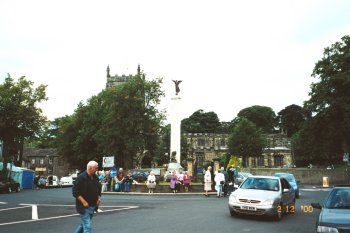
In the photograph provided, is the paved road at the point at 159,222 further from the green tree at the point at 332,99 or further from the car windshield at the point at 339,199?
the green tree at the point at 332,99

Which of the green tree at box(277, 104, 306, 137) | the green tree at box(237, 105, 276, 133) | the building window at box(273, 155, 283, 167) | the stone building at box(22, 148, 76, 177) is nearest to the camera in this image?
the stone building at box(22, 148, 76, 177)

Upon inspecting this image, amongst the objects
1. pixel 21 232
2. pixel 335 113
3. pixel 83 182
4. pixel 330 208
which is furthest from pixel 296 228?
pixel 335 113

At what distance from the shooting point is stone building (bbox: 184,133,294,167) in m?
112

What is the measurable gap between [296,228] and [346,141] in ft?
122

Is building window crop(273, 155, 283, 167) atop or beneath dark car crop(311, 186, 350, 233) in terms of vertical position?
atop

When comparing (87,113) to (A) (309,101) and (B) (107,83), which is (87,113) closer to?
(A) (309,101)

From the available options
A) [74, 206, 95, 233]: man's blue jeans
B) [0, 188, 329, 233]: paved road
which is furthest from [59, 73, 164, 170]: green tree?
[74, 206, 95, 233]: man's blue jeans

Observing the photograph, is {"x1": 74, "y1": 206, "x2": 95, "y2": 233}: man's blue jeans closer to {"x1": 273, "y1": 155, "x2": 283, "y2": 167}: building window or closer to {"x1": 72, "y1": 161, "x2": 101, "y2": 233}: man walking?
{"x1": 72, "y1": 161, "x2": 101, "y2": 233}: man walking

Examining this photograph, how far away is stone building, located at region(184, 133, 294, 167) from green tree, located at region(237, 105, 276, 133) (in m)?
3.62

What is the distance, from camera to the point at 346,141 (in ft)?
149

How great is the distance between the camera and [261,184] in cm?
1483

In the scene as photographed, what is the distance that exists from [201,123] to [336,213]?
11524 cm

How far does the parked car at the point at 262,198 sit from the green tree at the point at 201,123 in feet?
351

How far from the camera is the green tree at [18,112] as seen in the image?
4047 cm
